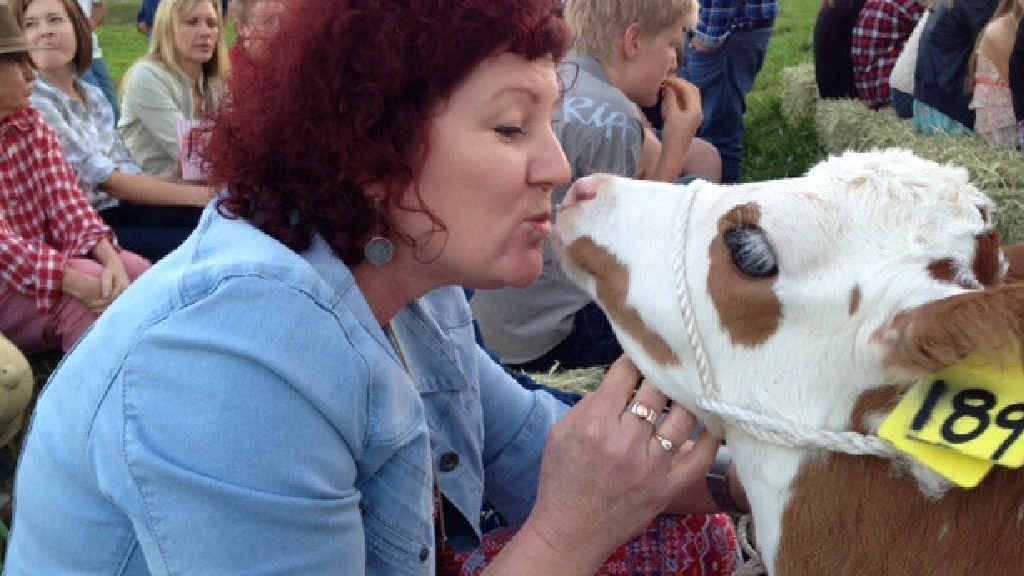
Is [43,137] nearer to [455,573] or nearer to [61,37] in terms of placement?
[61,37]

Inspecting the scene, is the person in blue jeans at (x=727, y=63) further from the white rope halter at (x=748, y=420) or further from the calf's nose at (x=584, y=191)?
the white rope halter at (x=748, y=420)

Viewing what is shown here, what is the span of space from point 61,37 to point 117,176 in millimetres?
725

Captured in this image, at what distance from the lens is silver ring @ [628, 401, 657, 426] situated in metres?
1.86

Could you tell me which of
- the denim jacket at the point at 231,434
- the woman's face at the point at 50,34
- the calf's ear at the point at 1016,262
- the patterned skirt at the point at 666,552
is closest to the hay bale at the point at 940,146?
the patterned skirt at the point at 666,552

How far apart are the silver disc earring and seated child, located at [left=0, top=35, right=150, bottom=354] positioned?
7.40 feet

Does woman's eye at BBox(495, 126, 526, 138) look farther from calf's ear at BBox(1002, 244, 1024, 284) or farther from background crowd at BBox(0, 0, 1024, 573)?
calf's ear at BBox(1002, 244, 1024, 284)

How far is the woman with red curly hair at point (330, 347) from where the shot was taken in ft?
5.22

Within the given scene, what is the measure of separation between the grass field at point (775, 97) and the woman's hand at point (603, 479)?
5807mm

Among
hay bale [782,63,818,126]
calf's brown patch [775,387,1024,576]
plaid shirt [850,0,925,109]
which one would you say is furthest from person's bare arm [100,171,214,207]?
hay bale [782,63,818,126]

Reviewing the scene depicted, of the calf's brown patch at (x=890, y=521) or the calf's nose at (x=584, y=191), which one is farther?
the calf's nose at (x=584, y=191)

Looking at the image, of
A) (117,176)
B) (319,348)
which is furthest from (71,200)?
(319,348)

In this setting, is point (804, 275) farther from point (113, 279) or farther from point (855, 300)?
point (113, 279)

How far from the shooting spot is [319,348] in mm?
1666

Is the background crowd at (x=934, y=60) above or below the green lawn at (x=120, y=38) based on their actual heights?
above
